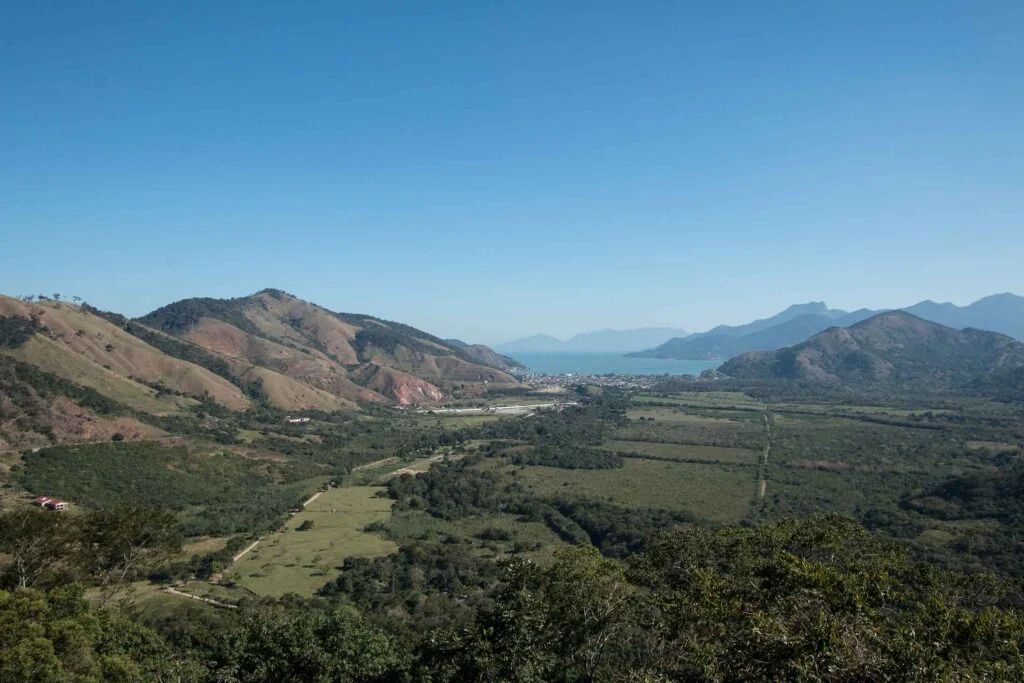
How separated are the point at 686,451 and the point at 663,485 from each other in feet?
85.7

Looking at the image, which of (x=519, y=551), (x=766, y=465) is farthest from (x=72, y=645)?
(x=766, y=465)

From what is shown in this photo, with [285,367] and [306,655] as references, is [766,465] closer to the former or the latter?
[306,655]

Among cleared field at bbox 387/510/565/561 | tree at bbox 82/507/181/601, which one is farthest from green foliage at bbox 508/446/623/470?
tree at bbox 82/507/181/601

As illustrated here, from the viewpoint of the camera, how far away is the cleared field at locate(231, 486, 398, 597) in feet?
157

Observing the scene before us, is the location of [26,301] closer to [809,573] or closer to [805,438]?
[809,573]

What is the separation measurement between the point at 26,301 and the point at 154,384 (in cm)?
3032

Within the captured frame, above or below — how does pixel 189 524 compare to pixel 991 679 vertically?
below

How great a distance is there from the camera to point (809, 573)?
17797mm

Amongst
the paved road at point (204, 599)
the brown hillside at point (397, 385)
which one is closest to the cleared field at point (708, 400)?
the brown hillside at point (397, 385)

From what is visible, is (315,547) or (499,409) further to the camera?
(499,409)

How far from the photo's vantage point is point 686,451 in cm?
10456

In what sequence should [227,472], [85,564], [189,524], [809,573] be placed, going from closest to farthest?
1. [809,573]
2. [85,564]
3. [189,524]
4. [227,472]

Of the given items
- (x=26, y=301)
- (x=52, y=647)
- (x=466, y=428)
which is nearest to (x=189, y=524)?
(x=52, y=647)

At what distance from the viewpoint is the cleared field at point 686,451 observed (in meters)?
97.1
